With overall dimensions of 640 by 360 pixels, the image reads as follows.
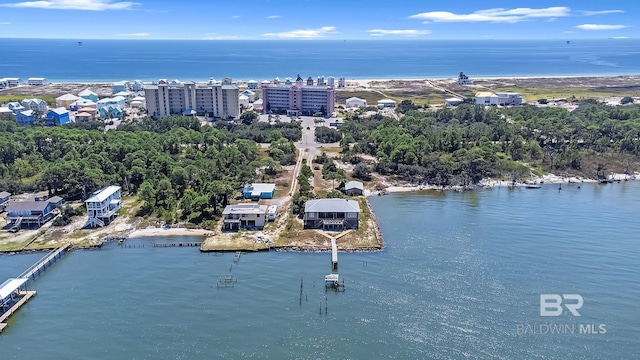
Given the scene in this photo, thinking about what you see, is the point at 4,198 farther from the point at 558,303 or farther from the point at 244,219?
the point at 558,303

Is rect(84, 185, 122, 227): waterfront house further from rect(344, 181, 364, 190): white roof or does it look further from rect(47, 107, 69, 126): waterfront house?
rect(47, 107, 69, 126): waterfront house

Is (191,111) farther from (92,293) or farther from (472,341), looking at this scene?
(472,341)

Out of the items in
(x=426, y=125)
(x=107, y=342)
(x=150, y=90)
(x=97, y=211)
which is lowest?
(x=107, y=342)

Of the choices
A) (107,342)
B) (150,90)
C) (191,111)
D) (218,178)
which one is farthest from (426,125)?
(107,342)

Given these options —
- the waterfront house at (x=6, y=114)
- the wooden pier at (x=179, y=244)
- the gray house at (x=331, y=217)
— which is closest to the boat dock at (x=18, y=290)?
the wooden pier at (x=179, y=244)

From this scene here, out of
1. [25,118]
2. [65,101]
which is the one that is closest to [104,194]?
[25,118]
